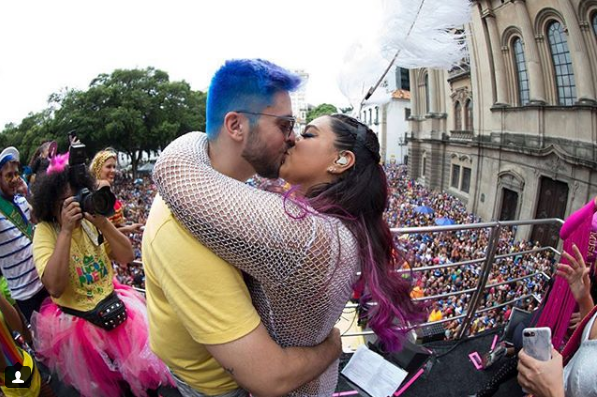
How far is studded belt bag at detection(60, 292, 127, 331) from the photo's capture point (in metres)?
2.03

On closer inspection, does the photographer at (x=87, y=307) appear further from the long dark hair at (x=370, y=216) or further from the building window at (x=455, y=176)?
the building window at (x=455, y=176)

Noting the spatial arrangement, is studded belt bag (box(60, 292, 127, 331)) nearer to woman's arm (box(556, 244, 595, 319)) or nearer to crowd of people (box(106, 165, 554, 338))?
crowd of people (box(106, 165, 554, 338))

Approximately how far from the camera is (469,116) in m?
15.4

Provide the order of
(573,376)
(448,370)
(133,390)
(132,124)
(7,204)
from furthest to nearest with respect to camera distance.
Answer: (132,124) → (448,370) → (7,204) → (133,390) → (573,376)

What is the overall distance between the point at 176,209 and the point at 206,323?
0.96ft

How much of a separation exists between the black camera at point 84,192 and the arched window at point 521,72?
44.5ft

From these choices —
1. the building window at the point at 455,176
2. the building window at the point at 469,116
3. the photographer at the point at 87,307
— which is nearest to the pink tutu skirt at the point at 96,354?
the photographer at the point at 87,307

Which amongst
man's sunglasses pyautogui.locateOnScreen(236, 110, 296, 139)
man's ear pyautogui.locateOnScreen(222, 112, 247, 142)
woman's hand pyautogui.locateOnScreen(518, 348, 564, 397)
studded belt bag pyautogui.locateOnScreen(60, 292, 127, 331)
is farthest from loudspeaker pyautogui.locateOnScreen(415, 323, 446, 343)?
man's ear pyautogui.locateOnScreen(222, 112, 247, 142)

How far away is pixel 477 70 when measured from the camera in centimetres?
1323

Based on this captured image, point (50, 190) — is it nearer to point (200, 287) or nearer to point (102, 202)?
point (102, 202)

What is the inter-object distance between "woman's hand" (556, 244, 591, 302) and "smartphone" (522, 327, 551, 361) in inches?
26.9

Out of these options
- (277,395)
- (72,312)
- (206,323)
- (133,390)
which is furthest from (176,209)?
(133,390)

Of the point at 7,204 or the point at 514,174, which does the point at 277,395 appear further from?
the point at 514,174

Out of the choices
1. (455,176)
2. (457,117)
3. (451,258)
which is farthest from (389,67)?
(457,117)
